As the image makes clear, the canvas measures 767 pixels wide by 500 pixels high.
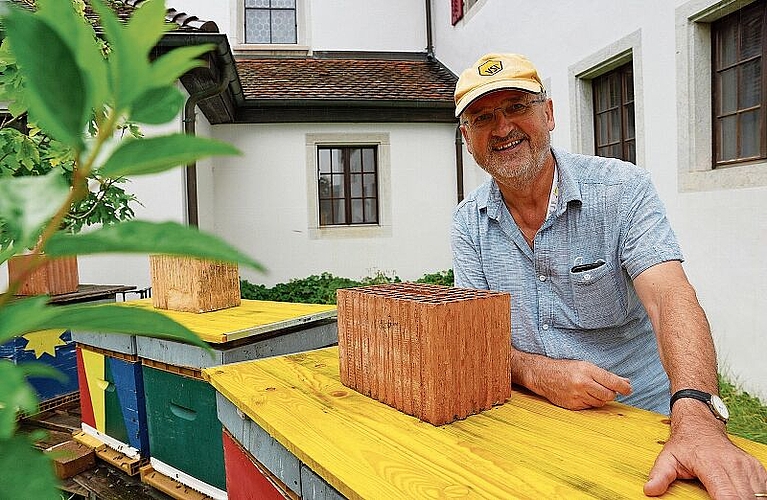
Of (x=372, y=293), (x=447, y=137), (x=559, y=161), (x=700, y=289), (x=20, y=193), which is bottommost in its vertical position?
(x=700, y=289)

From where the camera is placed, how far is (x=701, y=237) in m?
5.12

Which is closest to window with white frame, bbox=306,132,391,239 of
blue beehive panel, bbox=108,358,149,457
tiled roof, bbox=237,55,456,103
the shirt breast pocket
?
tiled roof, bbox=237,55,456,103

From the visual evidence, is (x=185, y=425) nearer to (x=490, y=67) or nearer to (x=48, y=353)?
(x=48, y=353)

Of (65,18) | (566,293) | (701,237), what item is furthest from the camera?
(701,237)

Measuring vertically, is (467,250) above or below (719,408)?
above

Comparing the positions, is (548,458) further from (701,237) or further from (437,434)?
(701,237)

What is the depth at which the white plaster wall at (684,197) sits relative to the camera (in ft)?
15.2

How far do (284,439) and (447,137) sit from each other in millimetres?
9154

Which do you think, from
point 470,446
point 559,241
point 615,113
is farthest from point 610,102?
point 470,446

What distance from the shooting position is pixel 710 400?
52.4 inches

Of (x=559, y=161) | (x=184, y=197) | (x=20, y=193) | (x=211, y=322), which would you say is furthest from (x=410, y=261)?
(x=20, y=193)

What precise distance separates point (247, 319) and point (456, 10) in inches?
329

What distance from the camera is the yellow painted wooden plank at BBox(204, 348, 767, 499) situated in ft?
3.53

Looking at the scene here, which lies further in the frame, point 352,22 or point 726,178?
point 352,22
